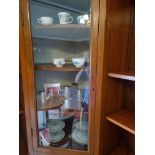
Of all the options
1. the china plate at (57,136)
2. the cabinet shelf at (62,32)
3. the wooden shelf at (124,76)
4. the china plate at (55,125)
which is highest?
the cabinet shelf at (62,32)

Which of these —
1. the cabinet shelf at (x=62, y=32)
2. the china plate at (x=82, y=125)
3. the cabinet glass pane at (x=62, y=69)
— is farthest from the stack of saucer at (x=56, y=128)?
the cabinet shelf at (x=62, y=32)

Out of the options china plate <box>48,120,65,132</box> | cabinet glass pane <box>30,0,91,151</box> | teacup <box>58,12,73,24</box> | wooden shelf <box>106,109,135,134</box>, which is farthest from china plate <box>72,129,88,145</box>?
teacup <box>58,12,73,24</box>

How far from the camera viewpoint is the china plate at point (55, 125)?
3.61 ft

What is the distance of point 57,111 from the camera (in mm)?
1079

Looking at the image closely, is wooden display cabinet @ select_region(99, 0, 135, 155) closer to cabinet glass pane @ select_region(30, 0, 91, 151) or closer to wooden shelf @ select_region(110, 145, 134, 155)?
wooden shelf @ select_region(110, 145, 134, 155)

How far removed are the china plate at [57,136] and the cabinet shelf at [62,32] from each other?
67cm

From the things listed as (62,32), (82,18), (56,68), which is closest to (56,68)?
(56,68)

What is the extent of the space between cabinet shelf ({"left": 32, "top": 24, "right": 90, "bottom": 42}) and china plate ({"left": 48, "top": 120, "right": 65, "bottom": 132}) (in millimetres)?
592

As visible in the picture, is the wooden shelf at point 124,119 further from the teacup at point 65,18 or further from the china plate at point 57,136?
the teacup at point 65,18

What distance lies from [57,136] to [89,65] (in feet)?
1.90

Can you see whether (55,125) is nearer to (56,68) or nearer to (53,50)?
(56,68)
